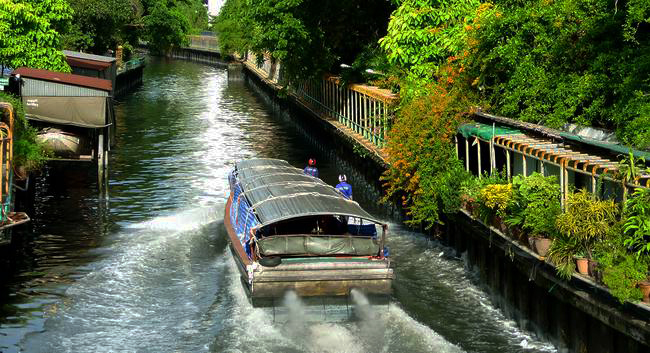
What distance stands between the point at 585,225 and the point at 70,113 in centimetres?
1954

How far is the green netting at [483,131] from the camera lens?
70.3 feet

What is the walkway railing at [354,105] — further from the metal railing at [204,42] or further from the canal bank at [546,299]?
the metal railing at [204,42]

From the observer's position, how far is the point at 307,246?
18125 millimetres

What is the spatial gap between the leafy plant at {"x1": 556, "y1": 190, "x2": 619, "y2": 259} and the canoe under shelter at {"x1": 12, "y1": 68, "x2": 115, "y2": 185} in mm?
18502

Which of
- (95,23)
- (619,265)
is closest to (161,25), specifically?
(95,23)

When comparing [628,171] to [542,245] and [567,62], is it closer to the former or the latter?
[542,245]

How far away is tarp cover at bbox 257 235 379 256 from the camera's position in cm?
1800

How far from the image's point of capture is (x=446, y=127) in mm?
24125

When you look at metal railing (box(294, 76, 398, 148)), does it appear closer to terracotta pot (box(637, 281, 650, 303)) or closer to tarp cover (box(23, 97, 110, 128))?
tarp cover (box(23, 97, 110, 128))

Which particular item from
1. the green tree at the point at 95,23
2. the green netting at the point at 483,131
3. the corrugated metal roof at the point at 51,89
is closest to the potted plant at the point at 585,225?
the green netting at the point at 483,131

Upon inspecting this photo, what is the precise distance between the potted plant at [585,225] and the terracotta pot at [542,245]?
801 mm

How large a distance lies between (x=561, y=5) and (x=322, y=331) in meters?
11.5

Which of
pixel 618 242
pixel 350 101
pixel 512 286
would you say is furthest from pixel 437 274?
pixel 350 101

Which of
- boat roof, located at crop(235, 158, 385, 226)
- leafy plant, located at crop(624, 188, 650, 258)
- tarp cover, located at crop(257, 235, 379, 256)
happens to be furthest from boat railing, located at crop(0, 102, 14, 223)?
leafy plant, located at crop(624, 188, 650, 258)
